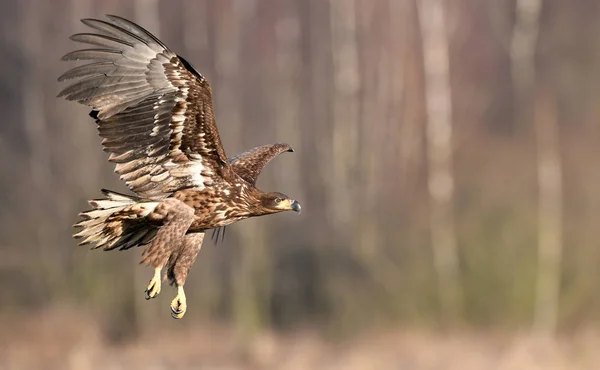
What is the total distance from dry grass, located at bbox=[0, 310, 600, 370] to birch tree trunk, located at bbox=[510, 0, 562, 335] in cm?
70

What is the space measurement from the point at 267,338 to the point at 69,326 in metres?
3.32

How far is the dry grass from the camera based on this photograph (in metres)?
18.2

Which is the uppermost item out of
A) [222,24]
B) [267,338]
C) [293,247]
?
[222,24]

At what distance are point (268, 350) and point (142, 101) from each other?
1134cm

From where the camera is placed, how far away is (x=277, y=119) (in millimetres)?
22469

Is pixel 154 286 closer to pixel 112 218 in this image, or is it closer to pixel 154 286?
pixel 154 286

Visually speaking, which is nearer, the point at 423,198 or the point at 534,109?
the point at 534,109

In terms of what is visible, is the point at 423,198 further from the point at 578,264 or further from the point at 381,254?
the point at 578,264

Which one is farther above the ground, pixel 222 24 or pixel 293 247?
pixel 222 24

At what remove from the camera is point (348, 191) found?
906 inches

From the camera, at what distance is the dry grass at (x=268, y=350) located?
18.2m

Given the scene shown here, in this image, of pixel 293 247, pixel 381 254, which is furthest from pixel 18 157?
pixel 381 254

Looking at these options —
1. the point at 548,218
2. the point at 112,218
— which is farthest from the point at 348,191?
the point at 112,218

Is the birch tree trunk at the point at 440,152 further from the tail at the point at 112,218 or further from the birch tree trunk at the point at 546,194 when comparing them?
the tail at the point at 112,218
